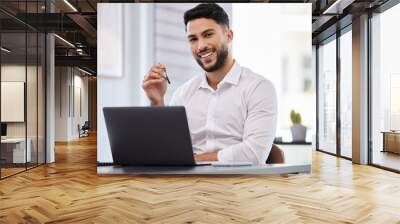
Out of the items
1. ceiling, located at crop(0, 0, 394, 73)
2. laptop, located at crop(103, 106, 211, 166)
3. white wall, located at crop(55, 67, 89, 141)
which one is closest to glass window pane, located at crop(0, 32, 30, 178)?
ceiling, located at crop(0, 0, 394, 73)

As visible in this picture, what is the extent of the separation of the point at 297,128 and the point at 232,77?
1260 millimetres

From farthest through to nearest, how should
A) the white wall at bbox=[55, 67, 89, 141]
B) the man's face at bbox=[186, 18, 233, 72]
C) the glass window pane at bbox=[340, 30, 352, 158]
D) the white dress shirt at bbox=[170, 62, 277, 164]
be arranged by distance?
the white wall at bbox=[55, 67, 89, 141]
the glass window pane at bbox=[340, 30, 352, 158]
the man's face at bbox=[186, 18, 233, 72]
the white dress shirt at bbox=[170, 62, 277, 164]

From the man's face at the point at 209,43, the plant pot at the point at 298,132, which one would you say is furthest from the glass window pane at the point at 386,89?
the man's face at the point at 209,43

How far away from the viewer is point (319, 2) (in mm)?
7516

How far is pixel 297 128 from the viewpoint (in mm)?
6398

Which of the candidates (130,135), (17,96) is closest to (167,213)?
(130,135)

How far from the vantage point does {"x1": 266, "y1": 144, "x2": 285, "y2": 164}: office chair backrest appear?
6.25m

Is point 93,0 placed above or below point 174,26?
above

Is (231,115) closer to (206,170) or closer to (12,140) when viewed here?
(206,170)

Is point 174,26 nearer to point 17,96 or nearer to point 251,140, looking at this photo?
point 251,140

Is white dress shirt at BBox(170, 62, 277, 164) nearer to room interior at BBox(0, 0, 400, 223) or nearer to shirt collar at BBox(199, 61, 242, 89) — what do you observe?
shirt collar at BBox(199, 61, 242, 89)

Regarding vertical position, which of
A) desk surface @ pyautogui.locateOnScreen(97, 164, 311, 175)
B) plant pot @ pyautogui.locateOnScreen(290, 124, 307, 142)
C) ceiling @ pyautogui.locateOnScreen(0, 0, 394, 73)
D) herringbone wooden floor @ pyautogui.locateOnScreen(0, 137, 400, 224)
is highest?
ceiling @ pyautogui.locateOnScreen(0, 0, 394, 73)

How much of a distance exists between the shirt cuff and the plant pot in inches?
39.2

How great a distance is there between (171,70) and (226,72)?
80 cm
